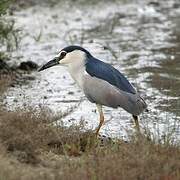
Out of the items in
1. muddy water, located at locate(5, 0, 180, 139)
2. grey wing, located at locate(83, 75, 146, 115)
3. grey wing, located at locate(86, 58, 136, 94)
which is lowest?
muddy water, located at locate(5, 0, 180, 139)

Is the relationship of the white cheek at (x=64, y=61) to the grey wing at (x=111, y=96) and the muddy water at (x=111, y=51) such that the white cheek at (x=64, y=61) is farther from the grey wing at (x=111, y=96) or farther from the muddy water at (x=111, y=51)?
the muddy water at (x=111, y=51)

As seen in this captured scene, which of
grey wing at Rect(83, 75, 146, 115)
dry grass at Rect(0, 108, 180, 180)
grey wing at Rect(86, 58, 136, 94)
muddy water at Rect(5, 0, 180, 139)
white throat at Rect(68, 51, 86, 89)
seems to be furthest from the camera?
muddy water at Rect(5, 0, 180, 139)

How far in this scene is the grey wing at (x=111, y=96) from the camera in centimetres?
831

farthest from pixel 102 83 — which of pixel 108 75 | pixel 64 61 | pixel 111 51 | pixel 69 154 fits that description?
pixel 111 51

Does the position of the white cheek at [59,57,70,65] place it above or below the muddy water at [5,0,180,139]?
above

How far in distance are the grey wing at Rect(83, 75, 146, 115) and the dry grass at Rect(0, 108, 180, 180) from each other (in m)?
0.52

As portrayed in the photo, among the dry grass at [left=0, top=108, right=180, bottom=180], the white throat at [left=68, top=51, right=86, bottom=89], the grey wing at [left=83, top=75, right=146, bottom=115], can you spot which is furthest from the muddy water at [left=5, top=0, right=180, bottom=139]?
the white throat at [left=68, top=51, right=86, bottom=89]

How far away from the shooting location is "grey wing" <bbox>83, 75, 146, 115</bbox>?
8.31 metres

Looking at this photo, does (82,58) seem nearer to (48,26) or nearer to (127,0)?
(48,26)

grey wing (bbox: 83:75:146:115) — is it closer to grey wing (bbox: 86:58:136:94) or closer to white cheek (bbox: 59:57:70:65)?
grey wing (bbox: 86:58:136:94)

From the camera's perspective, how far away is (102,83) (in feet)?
27.9

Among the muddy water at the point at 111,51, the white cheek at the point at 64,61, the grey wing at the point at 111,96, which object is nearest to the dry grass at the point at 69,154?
the grey wing at the point at 111,96

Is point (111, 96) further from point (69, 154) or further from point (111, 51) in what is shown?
point (111, 51)

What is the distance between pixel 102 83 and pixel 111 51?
3.33 m
